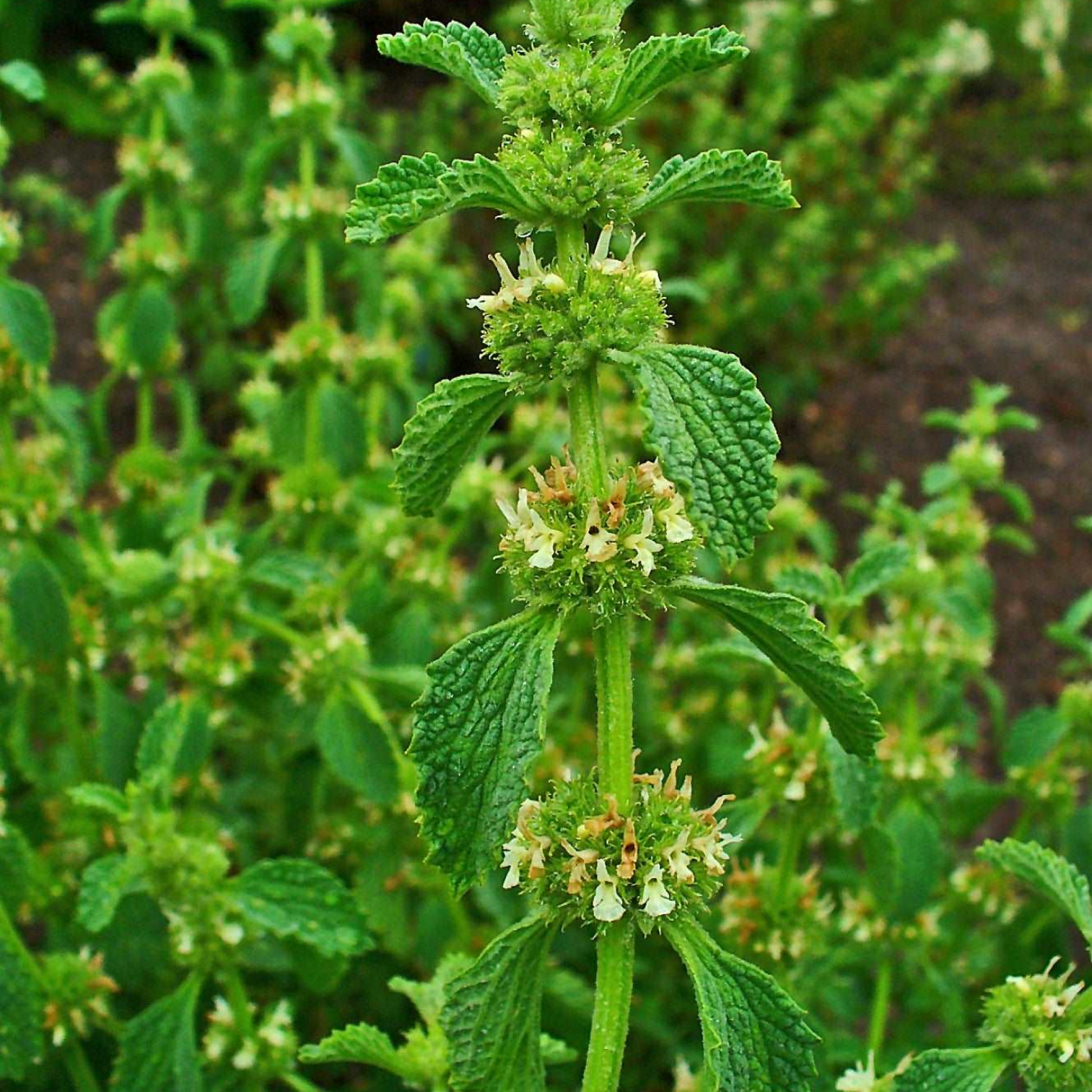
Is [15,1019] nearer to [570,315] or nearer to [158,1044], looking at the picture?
[158,1044]

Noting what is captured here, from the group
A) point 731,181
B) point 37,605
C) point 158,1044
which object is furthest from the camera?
point 37,605

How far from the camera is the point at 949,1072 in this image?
149 centimetres

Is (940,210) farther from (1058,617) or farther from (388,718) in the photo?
(388,718)

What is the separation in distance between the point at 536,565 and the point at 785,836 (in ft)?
3.04

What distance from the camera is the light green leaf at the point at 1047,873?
151 centimetres

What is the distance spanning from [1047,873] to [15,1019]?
1322 mm

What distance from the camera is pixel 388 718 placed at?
270 cm

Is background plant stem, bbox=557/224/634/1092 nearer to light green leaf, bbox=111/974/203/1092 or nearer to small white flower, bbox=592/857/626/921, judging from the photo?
small white flower, bbox=592/857/626/921

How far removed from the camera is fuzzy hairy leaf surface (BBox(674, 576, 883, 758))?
4.09 feet

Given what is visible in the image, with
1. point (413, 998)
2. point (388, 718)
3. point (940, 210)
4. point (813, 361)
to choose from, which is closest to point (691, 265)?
point (813, 361)

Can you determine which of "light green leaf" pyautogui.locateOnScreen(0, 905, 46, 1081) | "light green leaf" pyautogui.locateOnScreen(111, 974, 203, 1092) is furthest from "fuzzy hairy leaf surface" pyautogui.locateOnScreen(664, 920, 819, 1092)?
"light green leaf" pyautogui.locateOnScreen(0, 905, 46, 1081)

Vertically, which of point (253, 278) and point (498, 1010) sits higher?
point (253, 278)

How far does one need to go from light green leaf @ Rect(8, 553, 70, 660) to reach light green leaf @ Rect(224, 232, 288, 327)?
0.77m

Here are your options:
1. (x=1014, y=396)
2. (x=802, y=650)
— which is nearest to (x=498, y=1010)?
(x=802, y=650)
